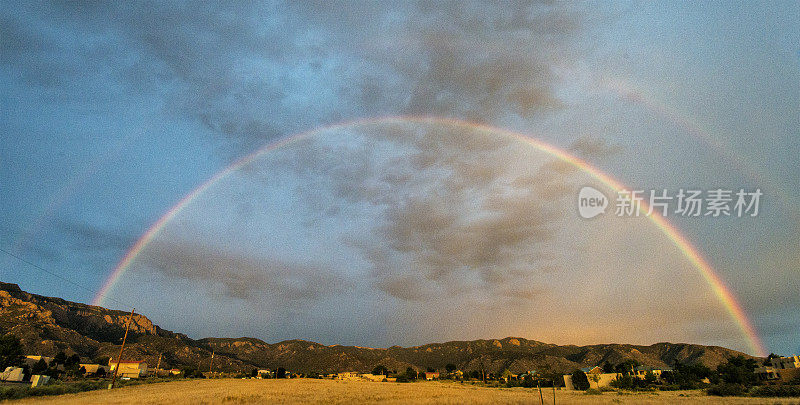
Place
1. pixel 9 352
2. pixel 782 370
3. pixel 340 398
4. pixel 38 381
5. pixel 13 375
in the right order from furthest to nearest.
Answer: pixel 9 352
pixel 782 370
pixel 13 375
pixel 38 381
pixel 340 398

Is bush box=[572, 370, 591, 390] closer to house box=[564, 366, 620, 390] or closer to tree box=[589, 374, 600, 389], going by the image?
house box=[564, 366, 620, 390]

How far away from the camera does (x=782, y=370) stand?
83.4 metres

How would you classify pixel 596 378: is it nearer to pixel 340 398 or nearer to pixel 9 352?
pixel 340 398

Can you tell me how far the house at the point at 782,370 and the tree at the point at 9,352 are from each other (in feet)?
521

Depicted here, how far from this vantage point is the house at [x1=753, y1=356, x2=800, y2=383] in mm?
79044

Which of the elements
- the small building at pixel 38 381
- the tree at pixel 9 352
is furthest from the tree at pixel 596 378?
the tree at pixel 9 352

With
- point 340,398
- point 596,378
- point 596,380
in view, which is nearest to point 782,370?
point 596,378

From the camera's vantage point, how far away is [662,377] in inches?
4028

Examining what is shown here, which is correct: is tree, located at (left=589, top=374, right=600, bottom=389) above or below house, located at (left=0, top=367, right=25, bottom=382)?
above

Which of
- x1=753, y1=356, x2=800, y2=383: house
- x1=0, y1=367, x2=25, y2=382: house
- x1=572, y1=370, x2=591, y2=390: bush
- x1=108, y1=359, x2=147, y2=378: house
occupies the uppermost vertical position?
x1=753, y1=356, x2=800, y2=383: house

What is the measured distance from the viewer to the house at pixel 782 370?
79044mm

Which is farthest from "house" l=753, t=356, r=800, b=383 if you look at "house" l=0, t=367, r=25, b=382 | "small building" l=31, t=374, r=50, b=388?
"house" l=0, t=367, r=25, b=382

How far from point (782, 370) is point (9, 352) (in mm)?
165868

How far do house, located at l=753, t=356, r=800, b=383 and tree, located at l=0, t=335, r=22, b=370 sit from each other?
6256 inches
